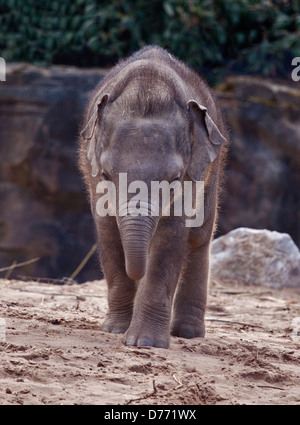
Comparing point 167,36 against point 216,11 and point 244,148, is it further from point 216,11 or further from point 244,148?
point 244,148

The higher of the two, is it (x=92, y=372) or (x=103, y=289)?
(x=92, y=372)

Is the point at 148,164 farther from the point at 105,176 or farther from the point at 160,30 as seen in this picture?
the point at 160,30

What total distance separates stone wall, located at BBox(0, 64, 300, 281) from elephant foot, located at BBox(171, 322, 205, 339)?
7.21 m

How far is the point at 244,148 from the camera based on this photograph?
12758 millimetres

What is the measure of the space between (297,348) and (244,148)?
7752 millimetres

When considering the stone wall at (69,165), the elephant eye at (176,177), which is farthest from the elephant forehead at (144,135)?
the stone wall at (69,165)

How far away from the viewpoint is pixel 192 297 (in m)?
5.79

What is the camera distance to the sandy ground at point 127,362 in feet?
11.4

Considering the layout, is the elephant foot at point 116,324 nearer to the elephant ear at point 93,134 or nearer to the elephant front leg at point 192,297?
the elephant front leg at point 192,297

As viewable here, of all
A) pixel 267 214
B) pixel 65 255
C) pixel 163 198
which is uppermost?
pixel 163 198

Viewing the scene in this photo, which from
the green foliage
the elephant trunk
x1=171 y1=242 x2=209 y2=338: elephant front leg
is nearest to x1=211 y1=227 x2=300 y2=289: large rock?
x1=171 y1=242 x2=209 y2=338: elephant front leg

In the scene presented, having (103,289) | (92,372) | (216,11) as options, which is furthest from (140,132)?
(216,11)

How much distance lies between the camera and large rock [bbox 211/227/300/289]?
888 centimetres
